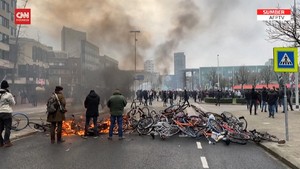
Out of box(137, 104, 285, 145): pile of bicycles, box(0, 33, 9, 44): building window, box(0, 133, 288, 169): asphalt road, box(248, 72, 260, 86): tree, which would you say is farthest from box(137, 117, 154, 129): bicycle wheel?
box(248, 72, 260, 86): tree

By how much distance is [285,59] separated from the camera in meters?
11.0

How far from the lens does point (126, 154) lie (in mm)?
9016

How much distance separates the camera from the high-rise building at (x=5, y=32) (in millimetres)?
54181

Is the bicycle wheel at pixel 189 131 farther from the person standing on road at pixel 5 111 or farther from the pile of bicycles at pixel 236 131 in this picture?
the person standing on road at pixel 5 111

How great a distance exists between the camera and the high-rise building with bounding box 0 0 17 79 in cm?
5418

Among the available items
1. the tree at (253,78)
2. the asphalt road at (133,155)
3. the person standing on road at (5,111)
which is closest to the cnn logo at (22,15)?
the asphalt road at (133,155)

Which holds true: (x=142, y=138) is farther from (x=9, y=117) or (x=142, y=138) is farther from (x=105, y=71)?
(x=105, y=71)

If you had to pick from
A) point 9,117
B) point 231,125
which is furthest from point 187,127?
point 9,117

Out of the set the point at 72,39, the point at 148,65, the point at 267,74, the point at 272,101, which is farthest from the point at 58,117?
the point at 267,74

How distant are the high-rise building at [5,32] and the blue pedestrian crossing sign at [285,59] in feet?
160

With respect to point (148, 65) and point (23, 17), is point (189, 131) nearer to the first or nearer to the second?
point (23, 17)

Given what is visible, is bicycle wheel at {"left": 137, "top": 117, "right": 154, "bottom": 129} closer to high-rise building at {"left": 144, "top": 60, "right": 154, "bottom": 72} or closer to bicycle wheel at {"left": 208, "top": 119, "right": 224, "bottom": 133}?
bicycle wheel at {"left": 208, "top": 119, "right": 224, "bottom": 133}

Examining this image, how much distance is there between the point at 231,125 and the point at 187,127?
159 centimetres

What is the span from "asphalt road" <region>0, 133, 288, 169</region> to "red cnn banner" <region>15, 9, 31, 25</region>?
29.0 ft
